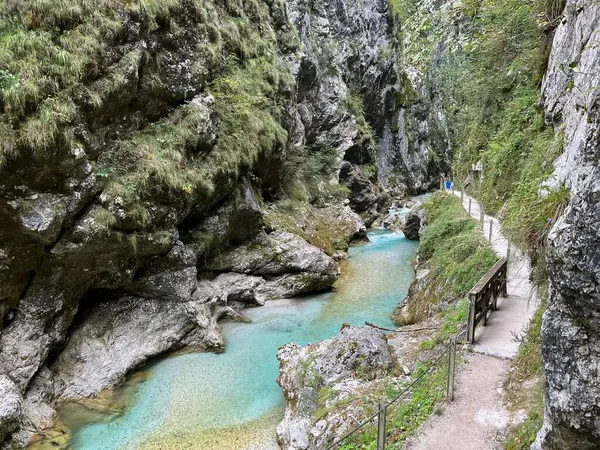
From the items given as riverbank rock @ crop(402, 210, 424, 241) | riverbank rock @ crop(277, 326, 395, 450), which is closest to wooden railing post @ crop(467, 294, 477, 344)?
riverbank rock @ crop(277, 326, 395, 450)

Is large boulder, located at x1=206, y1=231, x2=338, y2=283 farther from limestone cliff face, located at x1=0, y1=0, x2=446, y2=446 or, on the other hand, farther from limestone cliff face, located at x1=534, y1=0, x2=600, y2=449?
limestone cliff face, located at x1=534, y1=0, x2=600, y2=449

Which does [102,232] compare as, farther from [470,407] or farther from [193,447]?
[470,407]

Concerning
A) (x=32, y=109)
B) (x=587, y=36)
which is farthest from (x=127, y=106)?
(x=587, y=36)

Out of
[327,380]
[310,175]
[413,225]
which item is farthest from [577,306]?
[310,175]

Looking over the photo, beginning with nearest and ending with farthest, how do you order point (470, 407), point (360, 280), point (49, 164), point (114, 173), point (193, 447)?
point (470, 407)
point (193, 447)
point (49, 164)
point (114, 173)
point (360, 280)

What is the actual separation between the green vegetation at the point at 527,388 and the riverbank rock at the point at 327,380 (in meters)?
2.48

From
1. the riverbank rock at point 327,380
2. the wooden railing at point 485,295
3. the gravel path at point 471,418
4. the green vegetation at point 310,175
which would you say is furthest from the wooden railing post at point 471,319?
the green vegetation at point 310,175

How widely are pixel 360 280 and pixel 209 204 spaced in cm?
782

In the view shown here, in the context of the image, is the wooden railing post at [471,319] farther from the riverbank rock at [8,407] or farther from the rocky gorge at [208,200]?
the riverbank rock at [8,407]

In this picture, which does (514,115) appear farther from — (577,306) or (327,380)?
(577,306)

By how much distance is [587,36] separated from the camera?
5.86 meters

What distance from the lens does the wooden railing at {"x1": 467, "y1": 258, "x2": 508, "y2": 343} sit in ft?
26.1

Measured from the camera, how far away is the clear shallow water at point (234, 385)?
349 inches

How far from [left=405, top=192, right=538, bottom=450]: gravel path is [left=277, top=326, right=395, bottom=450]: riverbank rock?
1.56m
